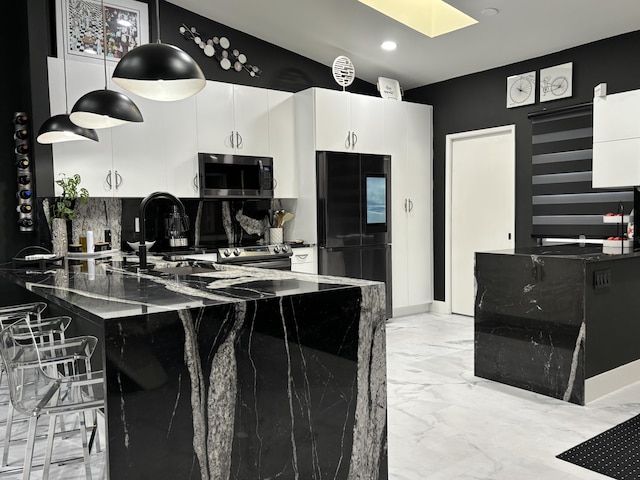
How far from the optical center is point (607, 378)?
3.61 metres

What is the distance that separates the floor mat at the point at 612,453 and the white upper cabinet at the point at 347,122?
359 cm

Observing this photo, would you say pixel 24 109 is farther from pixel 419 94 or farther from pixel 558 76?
pixel 558 76

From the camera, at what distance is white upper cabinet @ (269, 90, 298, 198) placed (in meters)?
5.48

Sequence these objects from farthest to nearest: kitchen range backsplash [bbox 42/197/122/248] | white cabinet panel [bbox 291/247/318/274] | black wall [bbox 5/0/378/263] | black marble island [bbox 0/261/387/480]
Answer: white cabinet panel [bbox 291/247/318/274]
kitchen range backsplash [bbox 42/197/122/248]
black wall [bbox 5/0/378/263]
black marble island [bbox 0/261/387/480]

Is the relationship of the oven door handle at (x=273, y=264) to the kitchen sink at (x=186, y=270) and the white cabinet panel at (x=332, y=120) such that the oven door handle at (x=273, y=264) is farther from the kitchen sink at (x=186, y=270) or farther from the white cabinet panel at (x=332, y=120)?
the kitchen sink at (x=186, y=270)

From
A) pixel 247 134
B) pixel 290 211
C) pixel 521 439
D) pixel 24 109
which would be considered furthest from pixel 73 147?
pixel 521 439

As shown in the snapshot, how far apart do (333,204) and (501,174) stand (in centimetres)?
194

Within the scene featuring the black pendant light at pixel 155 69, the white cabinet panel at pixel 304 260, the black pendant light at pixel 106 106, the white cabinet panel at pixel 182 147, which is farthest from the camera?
the white cabinet panel at pixel 304 260

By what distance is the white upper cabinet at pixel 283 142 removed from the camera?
548cm

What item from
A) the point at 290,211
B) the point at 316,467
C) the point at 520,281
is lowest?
the point at 316,467

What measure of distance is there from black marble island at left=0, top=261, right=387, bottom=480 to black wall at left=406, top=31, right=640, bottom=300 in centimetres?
392

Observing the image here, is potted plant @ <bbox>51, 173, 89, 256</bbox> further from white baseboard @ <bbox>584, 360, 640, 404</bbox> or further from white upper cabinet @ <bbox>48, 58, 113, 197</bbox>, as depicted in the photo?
white baseboard @ <bbox>584, 360, 640, 404</bbox>

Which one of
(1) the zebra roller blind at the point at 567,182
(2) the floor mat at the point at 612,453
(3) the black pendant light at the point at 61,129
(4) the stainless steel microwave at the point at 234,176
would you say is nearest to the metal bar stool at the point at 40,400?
(3) the black pendant light at the point at 61,129

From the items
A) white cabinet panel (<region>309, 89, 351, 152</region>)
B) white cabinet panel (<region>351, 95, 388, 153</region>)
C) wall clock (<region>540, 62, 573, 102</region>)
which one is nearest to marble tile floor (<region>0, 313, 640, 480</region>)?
white cabinet panel (<region>309, 89, 351, 152</region>)
